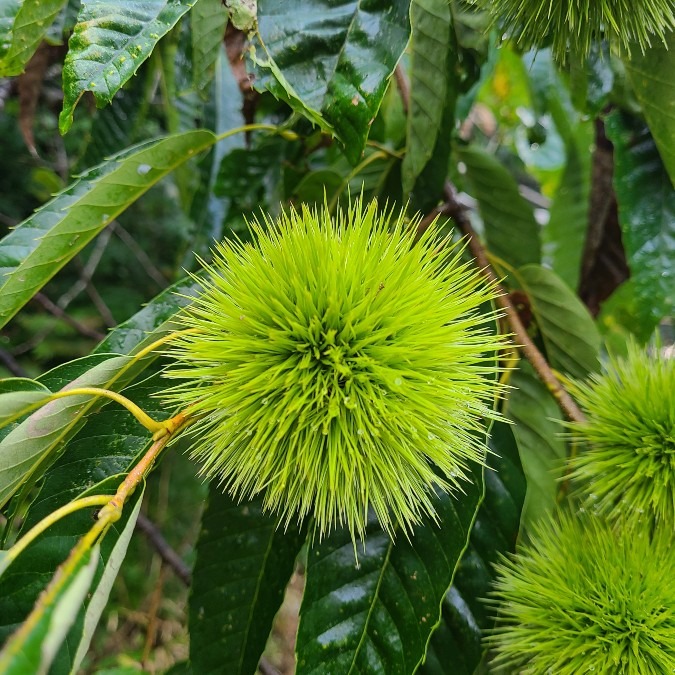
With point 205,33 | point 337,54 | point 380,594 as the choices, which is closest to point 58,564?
point 380,594

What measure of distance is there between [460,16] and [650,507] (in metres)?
0.83

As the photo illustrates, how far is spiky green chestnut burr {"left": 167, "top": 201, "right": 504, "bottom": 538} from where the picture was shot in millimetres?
→ 569

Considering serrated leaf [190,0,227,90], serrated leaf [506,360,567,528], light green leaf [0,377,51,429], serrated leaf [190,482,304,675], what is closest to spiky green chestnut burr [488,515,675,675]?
serrated leaf [506,360,567,528]

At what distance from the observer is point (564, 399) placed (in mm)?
780

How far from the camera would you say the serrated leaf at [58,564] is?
1.59ft

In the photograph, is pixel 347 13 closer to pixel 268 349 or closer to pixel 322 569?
pixel 268 349

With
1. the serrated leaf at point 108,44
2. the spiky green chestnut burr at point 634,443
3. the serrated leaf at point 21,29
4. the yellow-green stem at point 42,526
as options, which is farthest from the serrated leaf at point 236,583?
the serrated leaf at point 21,29

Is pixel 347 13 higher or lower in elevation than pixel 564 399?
higher

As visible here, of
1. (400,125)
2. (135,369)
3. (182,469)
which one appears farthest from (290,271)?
(182,469)

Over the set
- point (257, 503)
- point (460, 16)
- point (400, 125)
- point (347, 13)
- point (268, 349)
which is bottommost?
point (257, 503)

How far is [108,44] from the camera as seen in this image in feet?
2.04

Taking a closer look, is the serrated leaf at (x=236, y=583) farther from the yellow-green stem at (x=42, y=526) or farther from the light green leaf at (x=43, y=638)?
the light green leaf at (x=43, y=638)

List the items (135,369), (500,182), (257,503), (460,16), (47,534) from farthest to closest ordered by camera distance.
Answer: (500,182), (460,16), (257,503), (135,369), (47,534)

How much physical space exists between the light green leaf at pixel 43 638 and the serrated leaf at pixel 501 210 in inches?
42.5
